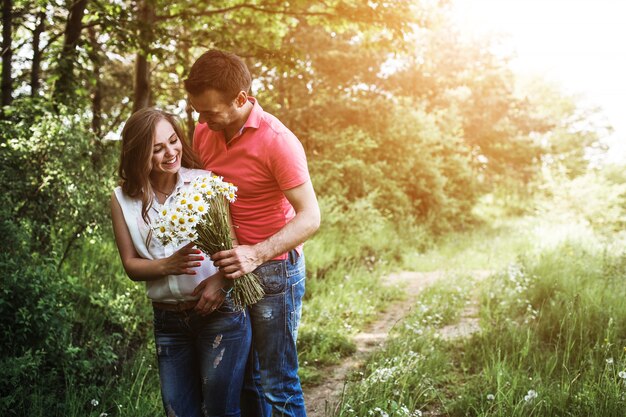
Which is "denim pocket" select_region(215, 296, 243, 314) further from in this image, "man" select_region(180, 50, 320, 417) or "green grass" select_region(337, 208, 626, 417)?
"green grass" select_region(337, 208, 626, 417)

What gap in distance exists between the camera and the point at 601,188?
532 inches

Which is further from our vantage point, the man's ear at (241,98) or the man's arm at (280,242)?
the man's ear at (241,98)

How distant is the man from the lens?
208cm

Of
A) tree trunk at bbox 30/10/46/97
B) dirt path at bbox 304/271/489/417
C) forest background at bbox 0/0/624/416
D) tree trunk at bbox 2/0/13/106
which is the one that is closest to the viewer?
forest background at bbox 0/0/624/416

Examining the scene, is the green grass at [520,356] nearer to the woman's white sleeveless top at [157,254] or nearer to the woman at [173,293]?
the woman at [173,293]

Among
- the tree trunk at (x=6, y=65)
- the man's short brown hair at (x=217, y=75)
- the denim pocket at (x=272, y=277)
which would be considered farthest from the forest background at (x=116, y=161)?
the man's short brown hair at (x=217, y=75)

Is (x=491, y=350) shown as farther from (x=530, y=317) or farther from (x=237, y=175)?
(x=237, y=175)

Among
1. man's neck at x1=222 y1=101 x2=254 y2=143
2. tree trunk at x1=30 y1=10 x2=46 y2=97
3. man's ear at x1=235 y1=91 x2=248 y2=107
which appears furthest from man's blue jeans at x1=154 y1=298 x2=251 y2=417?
tree trunk at x1=30 y1=10 x2=46 y2=97

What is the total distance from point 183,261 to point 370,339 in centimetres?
358

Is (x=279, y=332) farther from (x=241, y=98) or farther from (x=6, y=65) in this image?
(x=6, y=65)

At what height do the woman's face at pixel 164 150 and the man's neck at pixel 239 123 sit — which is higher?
the man's neck at pixel 239 123

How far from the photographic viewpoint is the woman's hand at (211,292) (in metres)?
2.00

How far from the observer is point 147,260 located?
2.03 meters

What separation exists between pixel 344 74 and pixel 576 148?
2630cm
